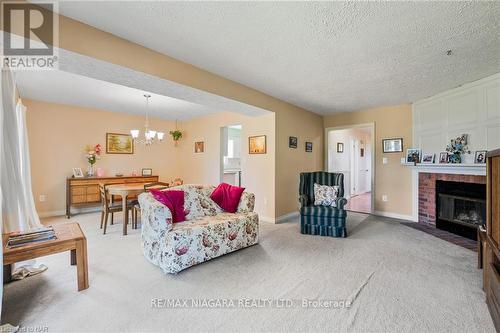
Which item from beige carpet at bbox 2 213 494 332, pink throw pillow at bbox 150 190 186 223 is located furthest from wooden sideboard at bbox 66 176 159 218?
pink throw pillow at bbox 150 190 186 223

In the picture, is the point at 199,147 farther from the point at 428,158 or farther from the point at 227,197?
the point at 428,158

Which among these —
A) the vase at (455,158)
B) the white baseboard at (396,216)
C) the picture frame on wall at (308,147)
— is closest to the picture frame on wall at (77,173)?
the picture frame on wall at (308,147)

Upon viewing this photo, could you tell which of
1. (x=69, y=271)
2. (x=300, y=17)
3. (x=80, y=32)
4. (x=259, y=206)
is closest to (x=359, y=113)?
(x=259, y=206)

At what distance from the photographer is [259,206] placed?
4.55 metres

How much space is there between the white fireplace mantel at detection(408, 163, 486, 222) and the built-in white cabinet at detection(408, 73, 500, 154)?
30 cm

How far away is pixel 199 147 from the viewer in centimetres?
590

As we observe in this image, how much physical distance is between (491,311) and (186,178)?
5971mm

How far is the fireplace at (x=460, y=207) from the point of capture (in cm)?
331

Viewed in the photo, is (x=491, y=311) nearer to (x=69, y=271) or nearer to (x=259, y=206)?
(x=259, y=206)

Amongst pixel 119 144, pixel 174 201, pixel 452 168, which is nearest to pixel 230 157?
pixel 119 144

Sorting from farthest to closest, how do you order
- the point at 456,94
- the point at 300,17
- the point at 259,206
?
the point at 259,206, the point at 456,94, the point at 300,17

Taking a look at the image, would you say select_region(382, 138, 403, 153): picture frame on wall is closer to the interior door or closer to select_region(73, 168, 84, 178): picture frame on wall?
the interior door

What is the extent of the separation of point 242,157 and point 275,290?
10.5 feet

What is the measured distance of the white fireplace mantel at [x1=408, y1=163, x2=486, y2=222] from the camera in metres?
3.25
